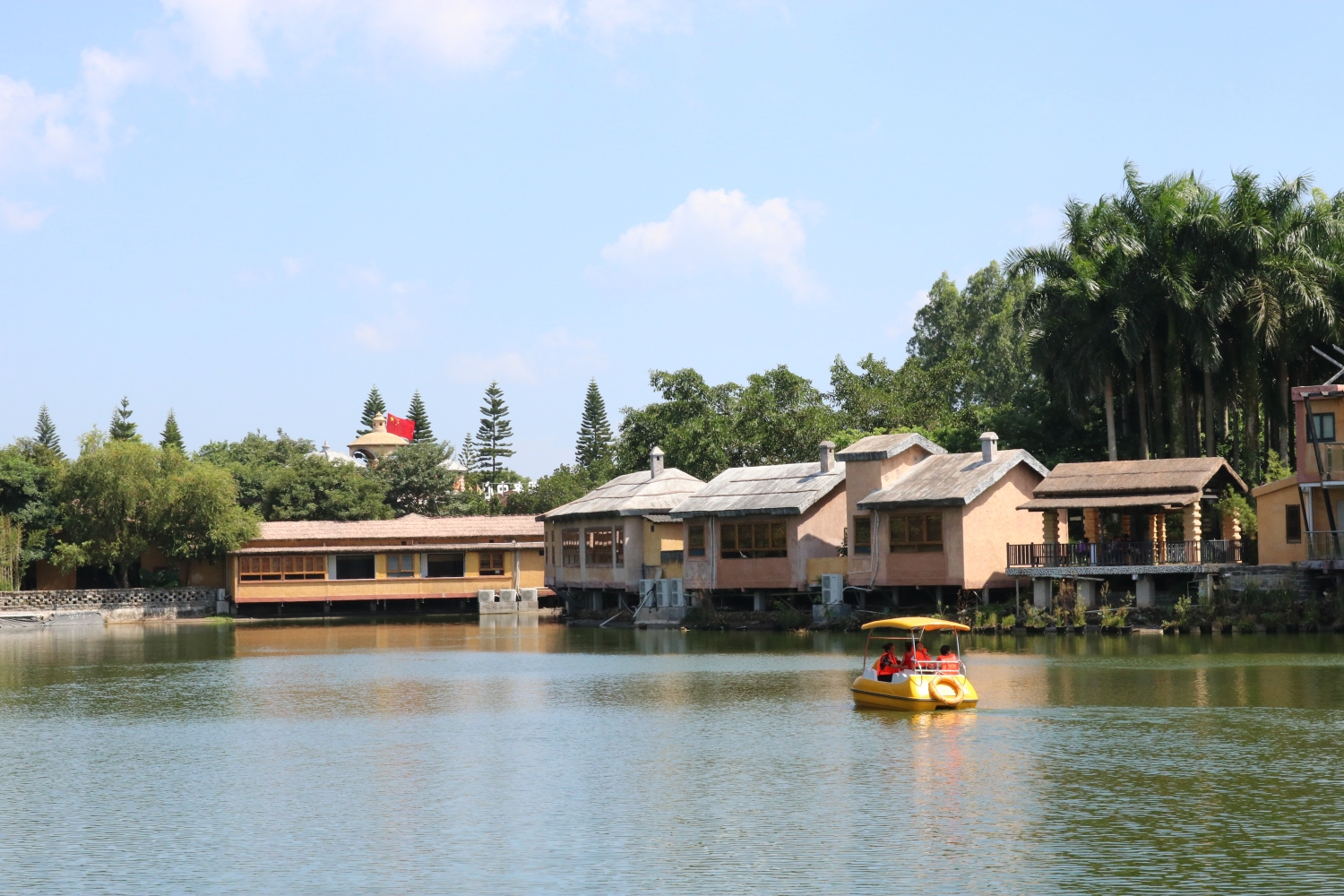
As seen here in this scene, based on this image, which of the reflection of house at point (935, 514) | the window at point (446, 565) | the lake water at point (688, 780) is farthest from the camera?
the window at point (446, 565)

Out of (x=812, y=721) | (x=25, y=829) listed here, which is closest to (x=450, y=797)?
(x=25, y=829)

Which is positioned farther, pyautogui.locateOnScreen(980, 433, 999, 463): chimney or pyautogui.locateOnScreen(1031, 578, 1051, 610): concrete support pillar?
pyautogui.locateOnScreen(980, 433, 999, 463): chimney

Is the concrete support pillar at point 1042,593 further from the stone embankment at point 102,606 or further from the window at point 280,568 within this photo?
the stone embankment at point 102,606

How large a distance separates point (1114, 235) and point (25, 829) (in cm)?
4776

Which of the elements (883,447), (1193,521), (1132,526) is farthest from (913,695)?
(883,447)

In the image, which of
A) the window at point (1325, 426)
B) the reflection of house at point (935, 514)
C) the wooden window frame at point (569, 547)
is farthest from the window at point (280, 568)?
the window at point (1325, 426)

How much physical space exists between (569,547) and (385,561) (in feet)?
45.4

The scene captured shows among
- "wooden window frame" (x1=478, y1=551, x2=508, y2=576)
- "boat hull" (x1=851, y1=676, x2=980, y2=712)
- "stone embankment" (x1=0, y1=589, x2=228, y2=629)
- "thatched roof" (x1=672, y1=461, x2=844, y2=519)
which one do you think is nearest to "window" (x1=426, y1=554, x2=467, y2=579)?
"wooden window frame" (x1=478, y1=551, x2=508, y2=576)

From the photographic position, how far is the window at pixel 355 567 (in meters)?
81.5

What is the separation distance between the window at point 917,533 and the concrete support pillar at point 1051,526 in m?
3.72

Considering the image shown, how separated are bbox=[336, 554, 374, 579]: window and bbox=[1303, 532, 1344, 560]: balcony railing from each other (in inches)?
1923

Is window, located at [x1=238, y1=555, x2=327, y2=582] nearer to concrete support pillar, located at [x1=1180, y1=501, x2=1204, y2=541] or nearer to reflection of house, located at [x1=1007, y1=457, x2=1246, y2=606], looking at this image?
reflection of house, located at [x1=1007, y1=457, x2=1246, y2=606]

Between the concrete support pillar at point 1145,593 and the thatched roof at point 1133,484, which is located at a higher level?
the thatched roof at point 1133,484

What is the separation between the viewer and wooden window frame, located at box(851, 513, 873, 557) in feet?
185
